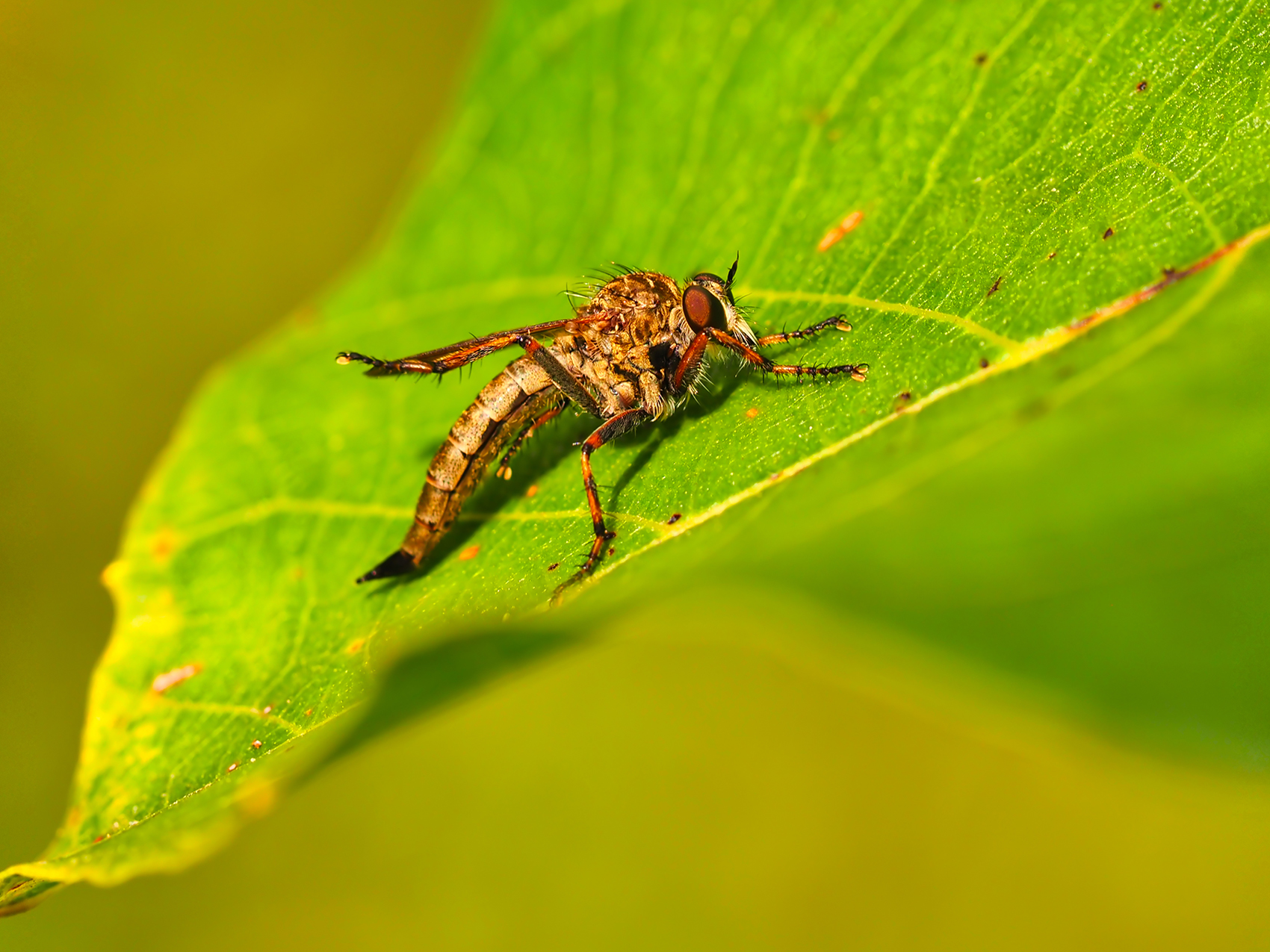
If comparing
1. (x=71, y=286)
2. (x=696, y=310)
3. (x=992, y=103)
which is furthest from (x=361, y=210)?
(x=992, y=103)

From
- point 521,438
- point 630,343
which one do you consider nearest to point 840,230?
point 630,343

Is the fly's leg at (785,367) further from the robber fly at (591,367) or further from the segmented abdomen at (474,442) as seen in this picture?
the segmented abdomen at (474,442)

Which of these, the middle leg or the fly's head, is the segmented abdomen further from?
the fly's head

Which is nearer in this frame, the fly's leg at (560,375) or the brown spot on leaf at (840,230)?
the brown spot on leaf at (840,230)

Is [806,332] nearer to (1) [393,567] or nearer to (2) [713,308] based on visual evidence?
(2) [713,308]

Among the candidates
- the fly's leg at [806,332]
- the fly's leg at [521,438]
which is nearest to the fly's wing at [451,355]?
the fly's leg at [521,438]

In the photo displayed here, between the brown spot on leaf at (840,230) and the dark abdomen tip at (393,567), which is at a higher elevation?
the dark abdomen tip at (393,567)
